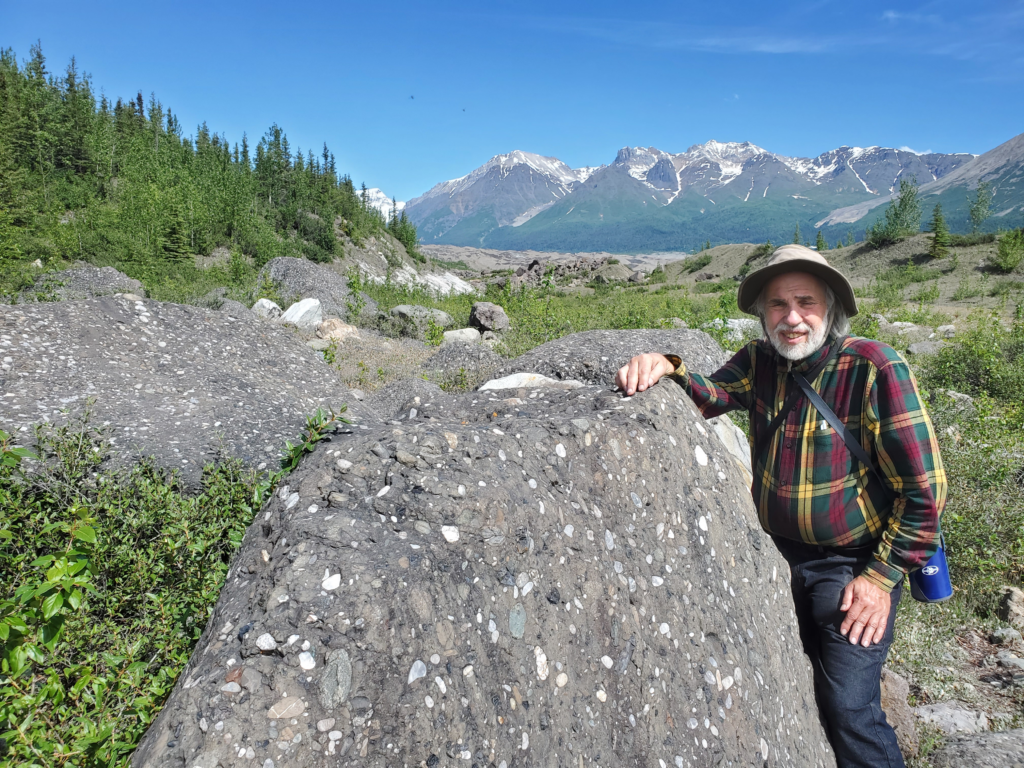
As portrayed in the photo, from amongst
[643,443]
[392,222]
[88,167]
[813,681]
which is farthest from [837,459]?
[392,222]

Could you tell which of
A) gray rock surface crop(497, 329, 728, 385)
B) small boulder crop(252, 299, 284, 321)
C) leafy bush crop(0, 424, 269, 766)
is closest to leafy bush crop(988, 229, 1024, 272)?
gray rock surface crop(497, 329, 728, 385)

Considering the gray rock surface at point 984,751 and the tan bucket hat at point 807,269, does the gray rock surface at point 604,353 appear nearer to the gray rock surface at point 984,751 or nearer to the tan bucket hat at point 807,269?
the tan bucket hat at point 807,269

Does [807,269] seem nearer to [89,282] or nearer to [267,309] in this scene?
[267,309]

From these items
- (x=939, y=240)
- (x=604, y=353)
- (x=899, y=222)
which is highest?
(x=899, y=222)

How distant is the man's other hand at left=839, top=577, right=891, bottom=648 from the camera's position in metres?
2.36

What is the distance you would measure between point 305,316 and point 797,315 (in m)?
12.6

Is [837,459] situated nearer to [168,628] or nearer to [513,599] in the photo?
[513,599]

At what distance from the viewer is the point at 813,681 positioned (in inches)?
104

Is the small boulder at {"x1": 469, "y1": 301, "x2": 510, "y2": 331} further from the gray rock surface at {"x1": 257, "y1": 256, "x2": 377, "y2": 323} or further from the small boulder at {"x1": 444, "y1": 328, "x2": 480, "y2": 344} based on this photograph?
the gray rock surface at {"x1": 257, "y1": 256, "x2": 377, "y2": 323}

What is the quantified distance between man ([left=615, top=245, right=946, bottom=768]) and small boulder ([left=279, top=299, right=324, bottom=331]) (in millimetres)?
11901

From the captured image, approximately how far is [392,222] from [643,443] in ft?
241

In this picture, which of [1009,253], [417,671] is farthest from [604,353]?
[1009,253]

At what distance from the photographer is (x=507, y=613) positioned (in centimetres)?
178

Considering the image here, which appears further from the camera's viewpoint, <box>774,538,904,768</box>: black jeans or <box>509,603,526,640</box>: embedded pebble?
<box>774,538,904,768</box>: black jeans
